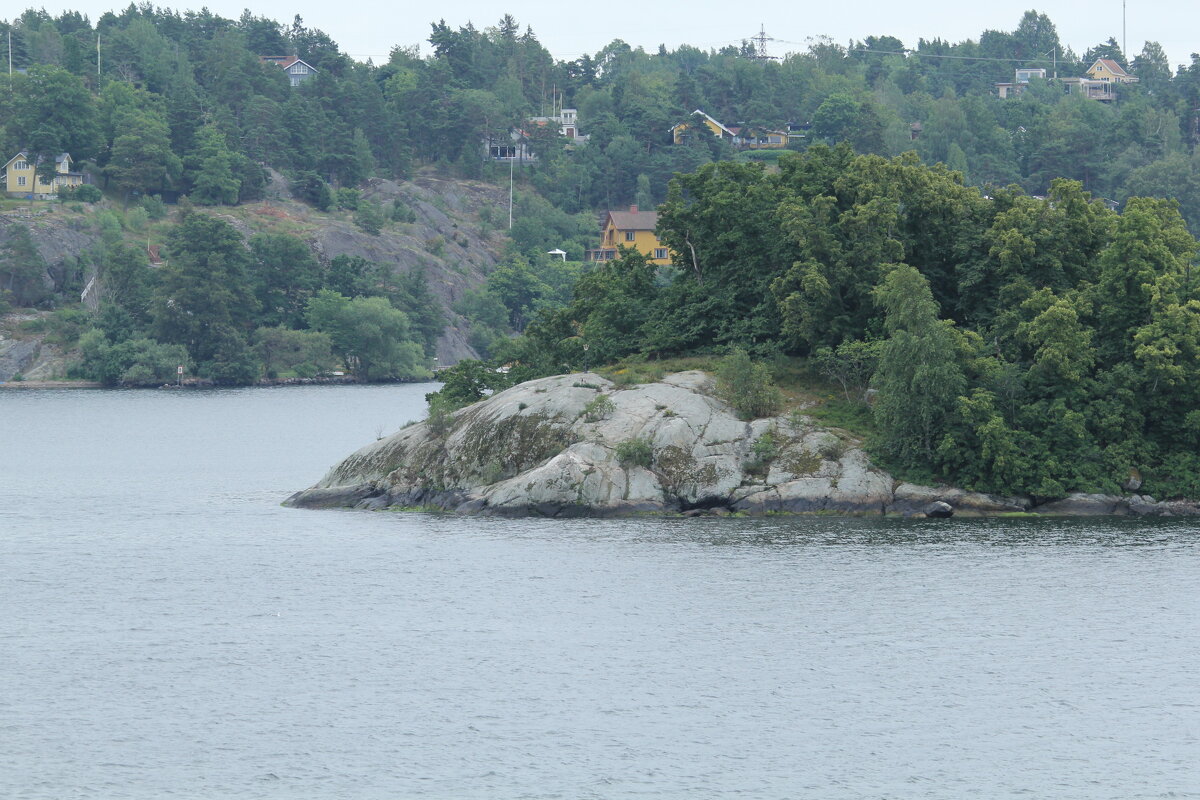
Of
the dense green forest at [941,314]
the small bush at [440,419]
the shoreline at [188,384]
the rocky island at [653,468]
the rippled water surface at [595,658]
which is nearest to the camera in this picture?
the rippled water surface at [595,658]

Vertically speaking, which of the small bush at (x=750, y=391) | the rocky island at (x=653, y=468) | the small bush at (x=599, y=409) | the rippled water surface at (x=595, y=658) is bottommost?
the rippled water surface at (x=595, y=658)

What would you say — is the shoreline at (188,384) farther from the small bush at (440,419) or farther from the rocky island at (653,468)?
the rocky island at (653,468)

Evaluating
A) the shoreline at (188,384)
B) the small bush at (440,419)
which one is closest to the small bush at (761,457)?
the small bush at (440,419)

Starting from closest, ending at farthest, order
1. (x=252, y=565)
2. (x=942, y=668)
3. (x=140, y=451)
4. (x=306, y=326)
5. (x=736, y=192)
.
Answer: (x=942, y=668) → (x=252, y=565) → (x=736, y=192) → (x=140, y=451) → (x=306, y=326)

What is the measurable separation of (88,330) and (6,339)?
962cm

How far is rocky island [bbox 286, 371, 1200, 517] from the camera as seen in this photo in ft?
254

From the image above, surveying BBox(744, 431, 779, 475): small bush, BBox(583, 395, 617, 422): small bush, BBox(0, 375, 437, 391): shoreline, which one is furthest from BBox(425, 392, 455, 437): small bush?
BBox(0, 375, 437, 391): shoreline

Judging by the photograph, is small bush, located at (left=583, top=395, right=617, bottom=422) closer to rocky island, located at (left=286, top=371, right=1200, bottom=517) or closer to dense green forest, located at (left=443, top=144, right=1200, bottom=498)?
rocky island, located at (left=286, top=371, right=1200, bottom=517)

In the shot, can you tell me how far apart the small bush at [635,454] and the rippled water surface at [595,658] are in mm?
4395

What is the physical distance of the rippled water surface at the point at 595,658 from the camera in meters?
42.4

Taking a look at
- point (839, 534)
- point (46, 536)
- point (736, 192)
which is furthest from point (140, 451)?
point (839, 534)

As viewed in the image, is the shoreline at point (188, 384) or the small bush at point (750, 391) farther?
the shoreline at point (188, 384)

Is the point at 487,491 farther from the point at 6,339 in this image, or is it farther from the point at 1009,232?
the point at 6,339

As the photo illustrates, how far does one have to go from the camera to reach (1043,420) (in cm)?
7862
